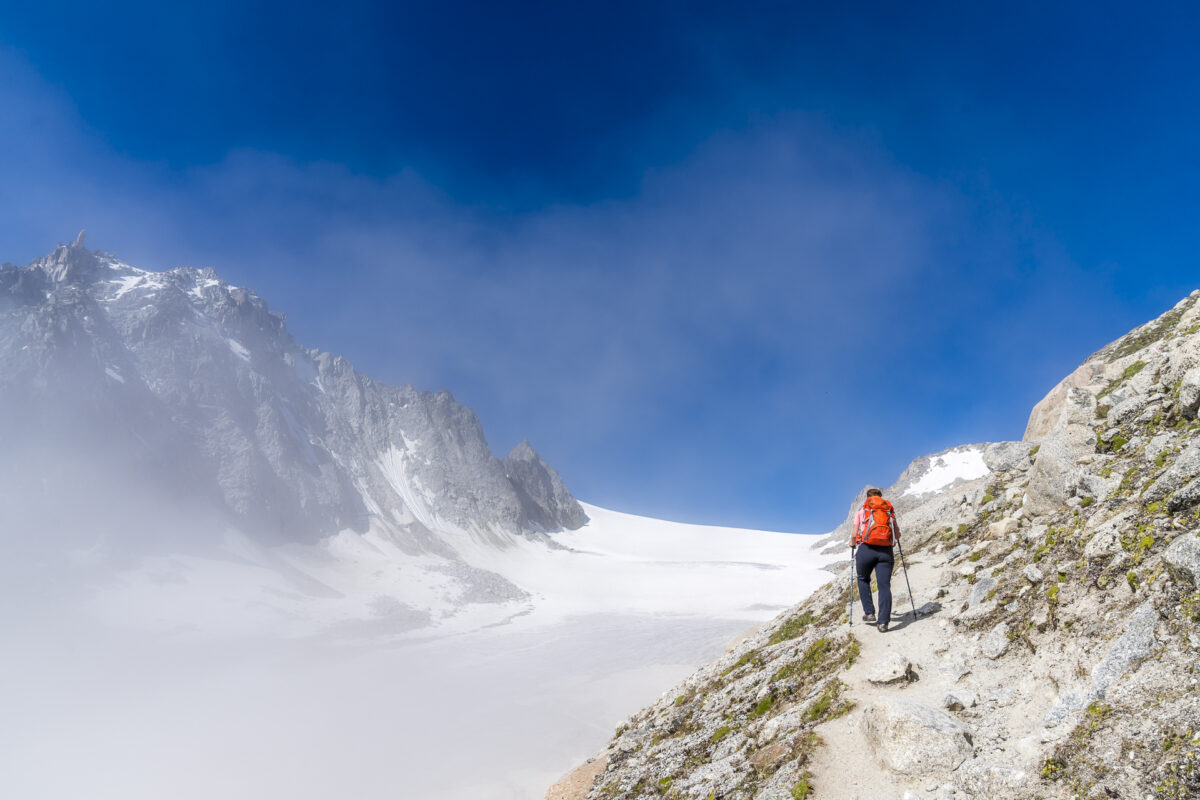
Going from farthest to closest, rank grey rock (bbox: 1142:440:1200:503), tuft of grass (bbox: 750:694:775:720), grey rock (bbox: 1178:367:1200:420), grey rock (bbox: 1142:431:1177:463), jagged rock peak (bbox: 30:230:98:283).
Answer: jagged rock peak (bbox: 30:230:98:283), tuft of grass (bbox: 750:694:775:720), grey rock (bbox: 1178:367:1200:420), grey rock (bbox: 1142:431:1177:463), grey rock (bbox: 1142:440:1200:503)

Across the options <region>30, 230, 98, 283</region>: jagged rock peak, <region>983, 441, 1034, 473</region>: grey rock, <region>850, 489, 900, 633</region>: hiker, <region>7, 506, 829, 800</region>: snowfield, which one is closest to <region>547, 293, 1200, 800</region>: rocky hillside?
<region>850, 489, 900, 633</region>: hiker

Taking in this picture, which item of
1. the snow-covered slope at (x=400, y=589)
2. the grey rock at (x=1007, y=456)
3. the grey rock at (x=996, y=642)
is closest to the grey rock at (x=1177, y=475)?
the grey rock at (x=996, y=642)

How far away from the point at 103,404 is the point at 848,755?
134657 mm

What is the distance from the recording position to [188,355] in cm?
13588

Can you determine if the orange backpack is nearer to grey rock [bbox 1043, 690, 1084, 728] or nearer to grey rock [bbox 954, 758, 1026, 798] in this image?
grey rock [bbox 1043, 690, 1084, 728]

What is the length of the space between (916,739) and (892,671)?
2220 millimetres

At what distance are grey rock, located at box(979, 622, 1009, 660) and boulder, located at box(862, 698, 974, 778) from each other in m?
1.68

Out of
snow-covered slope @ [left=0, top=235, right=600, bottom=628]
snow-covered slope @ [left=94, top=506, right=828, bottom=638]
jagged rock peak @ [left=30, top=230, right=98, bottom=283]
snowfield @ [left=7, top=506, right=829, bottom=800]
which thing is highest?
jagged rock peak @ [left=30, top=230, right=98, bottom=283]

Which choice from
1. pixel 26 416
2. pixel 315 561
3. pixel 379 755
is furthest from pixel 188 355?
pixel 379 755

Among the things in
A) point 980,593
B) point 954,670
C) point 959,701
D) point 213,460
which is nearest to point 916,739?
point 959,701

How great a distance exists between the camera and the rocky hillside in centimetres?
483

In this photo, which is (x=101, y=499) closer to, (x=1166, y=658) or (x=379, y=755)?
(x=379, y=755)

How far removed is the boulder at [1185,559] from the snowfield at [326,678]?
1304 inches

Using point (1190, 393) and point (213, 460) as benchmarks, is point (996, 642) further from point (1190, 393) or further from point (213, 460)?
point (213, 460)
